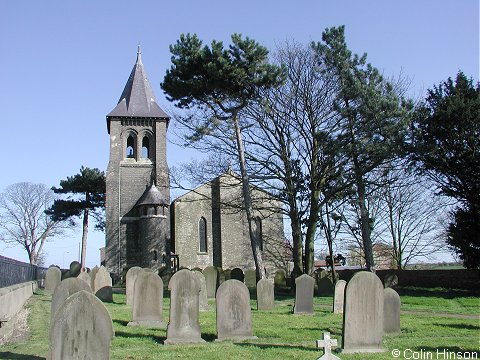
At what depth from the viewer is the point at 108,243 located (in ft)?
106

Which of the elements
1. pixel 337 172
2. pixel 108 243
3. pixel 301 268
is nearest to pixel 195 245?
A: pixel 108 243

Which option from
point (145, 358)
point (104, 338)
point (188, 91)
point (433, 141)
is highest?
point (188, 91)

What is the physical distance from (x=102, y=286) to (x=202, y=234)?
17566mm

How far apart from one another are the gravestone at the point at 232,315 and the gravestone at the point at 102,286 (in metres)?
9.11

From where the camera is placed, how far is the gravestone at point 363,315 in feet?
24.8

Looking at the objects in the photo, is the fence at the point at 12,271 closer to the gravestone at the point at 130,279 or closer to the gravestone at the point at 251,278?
the gravestone at the point at 130,279

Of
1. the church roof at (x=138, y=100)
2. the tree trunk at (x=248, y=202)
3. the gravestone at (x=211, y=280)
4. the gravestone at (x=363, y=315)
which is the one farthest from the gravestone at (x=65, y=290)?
the church roof at (x=138, y=100)

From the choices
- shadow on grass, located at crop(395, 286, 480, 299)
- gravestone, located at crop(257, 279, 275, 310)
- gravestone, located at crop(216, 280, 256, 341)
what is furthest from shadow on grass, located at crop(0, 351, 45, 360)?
shadow on grass, located at crop(395, 286, 480, 299)

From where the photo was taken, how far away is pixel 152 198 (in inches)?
1275

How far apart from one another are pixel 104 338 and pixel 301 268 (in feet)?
53.3

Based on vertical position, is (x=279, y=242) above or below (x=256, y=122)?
below

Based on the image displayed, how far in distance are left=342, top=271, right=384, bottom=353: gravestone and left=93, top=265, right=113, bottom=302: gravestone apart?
37.4ft

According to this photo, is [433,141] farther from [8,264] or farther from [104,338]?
[104,338]

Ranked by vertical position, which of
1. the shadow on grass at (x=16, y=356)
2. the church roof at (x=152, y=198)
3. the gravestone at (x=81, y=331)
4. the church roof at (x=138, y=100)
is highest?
the church roof at (x=138, y=100)
